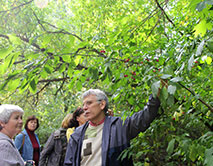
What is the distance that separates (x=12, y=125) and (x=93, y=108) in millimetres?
822

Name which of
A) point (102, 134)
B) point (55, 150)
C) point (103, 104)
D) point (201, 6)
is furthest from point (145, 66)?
point (55, 150)

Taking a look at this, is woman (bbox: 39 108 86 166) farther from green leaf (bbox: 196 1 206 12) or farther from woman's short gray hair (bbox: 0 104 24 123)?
green leaf (bbox: 196 1 206 12)

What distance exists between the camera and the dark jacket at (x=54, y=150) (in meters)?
3.71

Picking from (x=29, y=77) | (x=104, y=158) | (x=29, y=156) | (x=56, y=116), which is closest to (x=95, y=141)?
(x=104, y=158)

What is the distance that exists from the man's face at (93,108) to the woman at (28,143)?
6.98 feet

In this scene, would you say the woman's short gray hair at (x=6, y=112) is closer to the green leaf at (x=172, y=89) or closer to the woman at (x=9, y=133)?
the woman at (x=9, y=133)

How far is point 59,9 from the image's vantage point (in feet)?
36.5

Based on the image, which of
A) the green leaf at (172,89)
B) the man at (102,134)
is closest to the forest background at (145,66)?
the green leaf at (172,89)

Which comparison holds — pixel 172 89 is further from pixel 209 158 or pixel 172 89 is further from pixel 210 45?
pixel 209 158

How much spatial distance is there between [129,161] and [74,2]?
7.44m

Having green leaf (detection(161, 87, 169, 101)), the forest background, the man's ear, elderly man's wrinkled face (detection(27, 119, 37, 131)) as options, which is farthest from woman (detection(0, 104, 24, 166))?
elderly man's wrinkled face (detection(27, 119, 37, 131))

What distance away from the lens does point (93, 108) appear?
8.13 ft

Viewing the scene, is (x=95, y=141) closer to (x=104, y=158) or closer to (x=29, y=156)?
(x=104, y=158)

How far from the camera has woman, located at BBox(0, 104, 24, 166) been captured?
1937mm
